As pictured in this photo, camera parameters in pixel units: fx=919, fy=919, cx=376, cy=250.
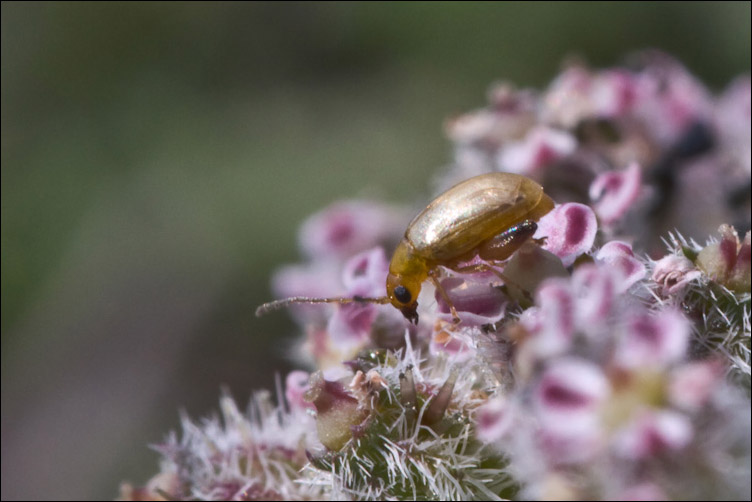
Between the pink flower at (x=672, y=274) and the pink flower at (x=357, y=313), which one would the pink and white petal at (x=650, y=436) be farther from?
the pink flower at (x=357, y=313)

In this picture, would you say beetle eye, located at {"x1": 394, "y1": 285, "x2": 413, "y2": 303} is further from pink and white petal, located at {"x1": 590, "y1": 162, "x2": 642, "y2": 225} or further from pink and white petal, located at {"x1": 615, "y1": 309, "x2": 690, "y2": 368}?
pink and white petal, located at {"x1": 615, "y1": 309, "x2": 690, "y2": 368}

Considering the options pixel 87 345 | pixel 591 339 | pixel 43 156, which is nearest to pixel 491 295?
pixel 591 339

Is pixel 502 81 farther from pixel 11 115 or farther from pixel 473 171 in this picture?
pixel 11 115

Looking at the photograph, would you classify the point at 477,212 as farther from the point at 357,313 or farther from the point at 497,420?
the point at 497,420

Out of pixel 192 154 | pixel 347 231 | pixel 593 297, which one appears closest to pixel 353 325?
pixel 593 297

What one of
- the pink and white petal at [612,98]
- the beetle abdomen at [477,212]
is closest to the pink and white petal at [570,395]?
the beetle abdomen at [477,212]

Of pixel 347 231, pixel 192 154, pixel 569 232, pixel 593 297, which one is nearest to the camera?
pixel 593 297

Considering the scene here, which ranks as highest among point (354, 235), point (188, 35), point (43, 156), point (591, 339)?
point (188, 35)
